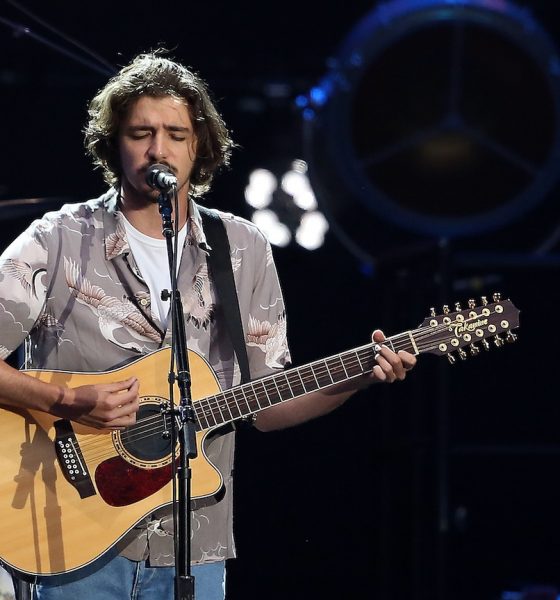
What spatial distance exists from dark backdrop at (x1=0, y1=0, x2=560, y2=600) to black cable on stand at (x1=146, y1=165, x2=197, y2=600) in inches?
104

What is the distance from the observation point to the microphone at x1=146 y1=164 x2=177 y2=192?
3025 millimetres

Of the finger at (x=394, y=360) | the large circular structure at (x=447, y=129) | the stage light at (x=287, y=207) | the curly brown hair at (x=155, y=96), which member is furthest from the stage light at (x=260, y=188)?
the finger at (x=394, y=360)

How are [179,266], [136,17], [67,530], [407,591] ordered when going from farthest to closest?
[407,591], [136,17], [179,266], [67,530]

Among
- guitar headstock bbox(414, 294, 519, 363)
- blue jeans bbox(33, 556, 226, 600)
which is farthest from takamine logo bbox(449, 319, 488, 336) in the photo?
blue jeans bbox(33, 556, 226, 600)

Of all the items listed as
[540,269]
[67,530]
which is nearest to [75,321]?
[67,530]

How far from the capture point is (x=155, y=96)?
353cm

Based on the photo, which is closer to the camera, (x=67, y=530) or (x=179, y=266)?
(x=67, y=530)

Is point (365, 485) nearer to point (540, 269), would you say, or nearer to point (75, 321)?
point (540, 269)

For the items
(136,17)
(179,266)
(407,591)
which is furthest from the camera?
(407,591)

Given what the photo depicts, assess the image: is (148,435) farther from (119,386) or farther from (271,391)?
(271,391)

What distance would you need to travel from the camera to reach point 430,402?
633cm

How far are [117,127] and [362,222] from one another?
9.11 ft

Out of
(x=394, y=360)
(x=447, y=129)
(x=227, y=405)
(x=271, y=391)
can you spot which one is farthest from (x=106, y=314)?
(x=447, y=129)

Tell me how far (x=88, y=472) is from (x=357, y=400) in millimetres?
3226
